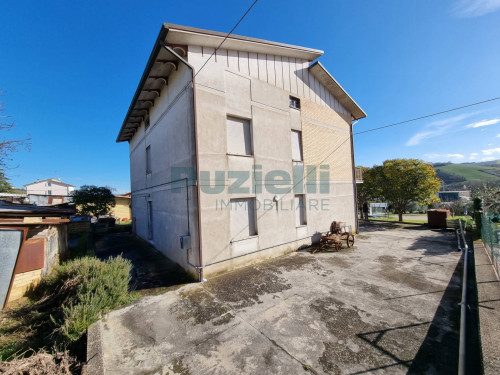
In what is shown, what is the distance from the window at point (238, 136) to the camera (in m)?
7.06

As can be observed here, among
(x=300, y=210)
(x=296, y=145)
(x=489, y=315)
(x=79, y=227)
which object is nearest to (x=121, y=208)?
(x=79, y=227)

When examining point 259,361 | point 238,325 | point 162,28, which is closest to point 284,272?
point 238,325

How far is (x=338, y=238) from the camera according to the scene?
862 centimetres

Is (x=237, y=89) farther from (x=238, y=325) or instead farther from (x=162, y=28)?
(x=238, y=325)

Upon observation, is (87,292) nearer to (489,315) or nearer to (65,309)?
(65,309)

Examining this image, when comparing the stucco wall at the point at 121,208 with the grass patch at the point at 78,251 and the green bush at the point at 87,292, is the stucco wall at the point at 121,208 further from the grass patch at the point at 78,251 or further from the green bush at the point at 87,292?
the green bush at the point at 87,292

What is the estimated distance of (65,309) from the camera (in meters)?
3.60

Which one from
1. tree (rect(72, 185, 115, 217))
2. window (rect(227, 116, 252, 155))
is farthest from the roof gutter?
tree (rect(72, 185, 115, 217))

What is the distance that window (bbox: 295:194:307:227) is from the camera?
359 inches

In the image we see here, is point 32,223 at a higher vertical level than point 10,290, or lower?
higher

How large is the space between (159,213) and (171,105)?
190 inches

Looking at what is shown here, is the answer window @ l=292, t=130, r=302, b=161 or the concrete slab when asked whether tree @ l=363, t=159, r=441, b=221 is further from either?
the concrete slab

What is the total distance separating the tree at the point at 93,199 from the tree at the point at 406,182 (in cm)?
2518

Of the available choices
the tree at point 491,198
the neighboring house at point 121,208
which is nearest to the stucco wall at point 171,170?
the tree at point 491,198
